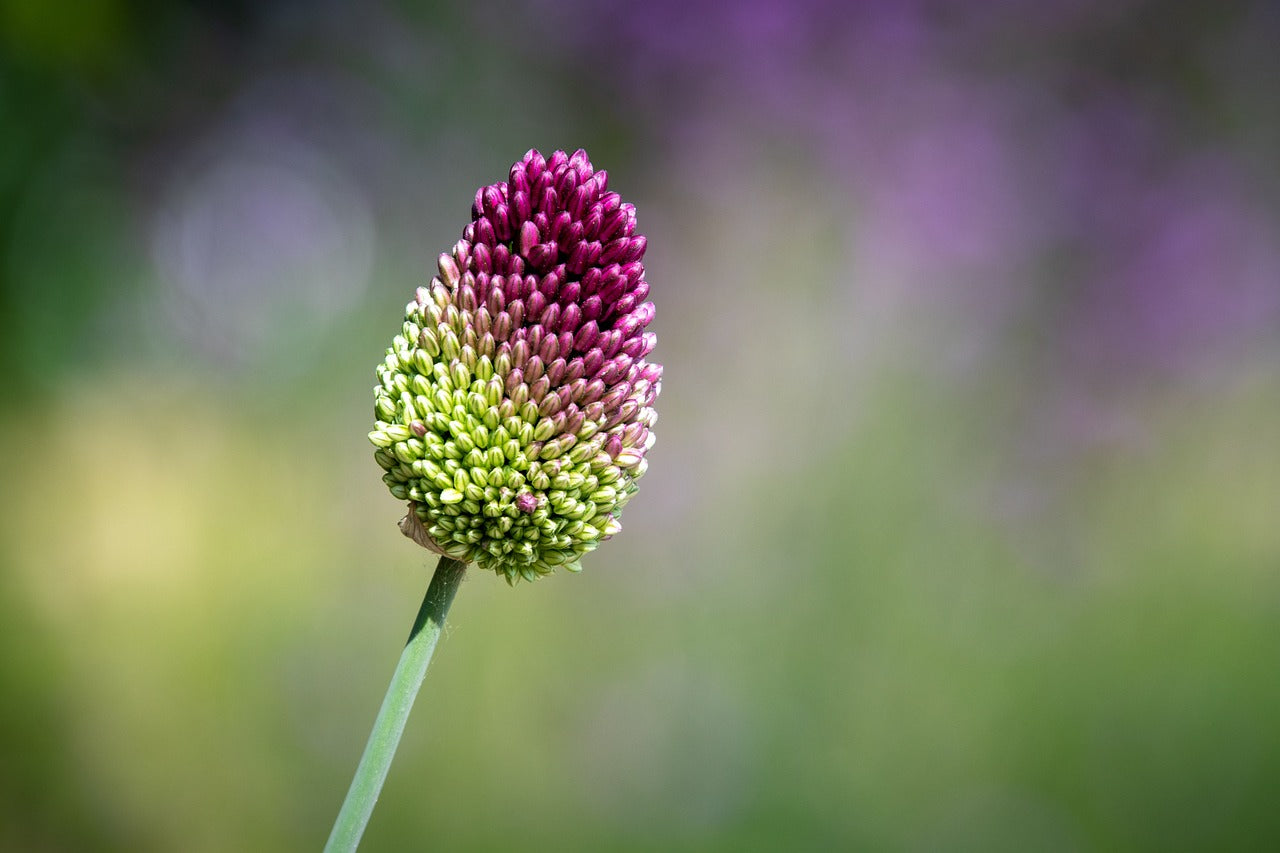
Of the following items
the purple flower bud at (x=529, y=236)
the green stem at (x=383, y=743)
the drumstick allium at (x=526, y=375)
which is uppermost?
the purple flower bud at (x=529, y=236)

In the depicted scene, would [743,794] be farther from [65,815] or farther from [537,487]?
[537,487]

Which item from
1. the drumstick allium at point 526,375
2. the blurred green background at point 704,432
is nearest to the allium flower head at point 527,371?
the drumstick allium at point 526,375

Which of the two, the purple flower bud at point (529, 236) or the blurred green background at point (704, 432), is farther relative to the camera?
the blurred green background at point (704, 432)

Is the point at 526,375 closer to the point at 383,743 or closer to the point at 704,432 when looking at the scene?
the point at 383,743

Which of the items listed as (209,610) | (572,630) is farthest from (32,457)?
(572,630)

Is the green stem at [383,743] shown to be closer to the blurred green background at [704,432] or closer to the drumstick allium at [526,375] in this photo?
the drumstick allium at [526,375]

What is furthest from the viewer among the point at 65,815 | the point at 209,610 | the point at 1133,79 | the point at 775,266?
the point at 1133,79
